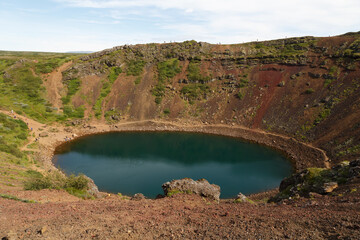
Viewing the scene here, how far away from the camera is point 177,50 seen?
94000 mm

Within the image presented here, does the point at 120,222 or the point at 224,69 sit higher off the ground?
the point at 224,69

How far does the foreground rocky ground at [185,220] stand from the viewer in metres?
14.0

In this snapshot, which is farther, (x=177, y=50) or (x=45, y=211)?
(x=177, y=50)

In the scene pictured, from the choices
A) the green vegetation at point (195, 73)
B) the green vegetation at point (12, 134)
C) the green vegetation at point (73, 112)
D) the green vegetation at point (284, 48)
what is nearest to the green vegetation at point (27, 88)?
the green vegetation at point (73, 112)

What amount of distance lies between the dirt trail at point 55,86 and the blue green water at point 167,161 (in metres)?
23.9

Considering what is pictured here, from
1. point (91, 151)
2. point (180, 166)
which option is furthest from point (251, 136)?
point (91, 151)

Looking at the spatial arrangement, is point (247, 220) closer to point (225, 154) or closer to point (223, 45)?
point (225, 154)

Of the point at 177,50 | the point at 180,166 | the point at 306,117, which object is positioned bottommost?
the point at 180,166

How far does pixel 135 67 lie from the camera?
89.4m

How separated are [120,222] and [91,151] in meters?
43.5

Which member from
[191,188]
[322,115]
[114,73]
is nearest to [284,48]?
[322,115]

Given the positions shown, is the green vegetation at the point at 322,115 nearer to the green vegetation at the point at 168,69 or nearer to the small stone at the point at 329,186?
the small stone at the point at 329,186

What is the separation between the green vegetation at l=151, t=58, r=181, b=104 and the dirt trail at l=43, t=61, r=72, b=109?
33.4 m

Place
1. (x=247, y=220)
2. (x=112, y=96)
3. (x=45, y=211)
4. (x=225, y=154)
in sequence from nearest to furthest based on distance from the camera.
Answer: (x=247, y=220), (x=45, y=211), (x=225, y=154), (x=112, y=96)
